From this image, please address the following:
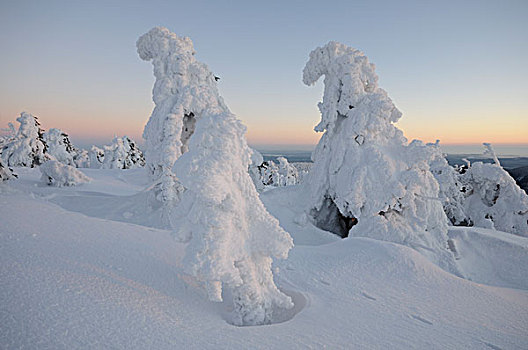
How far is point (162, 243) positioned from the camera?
18.6 ft

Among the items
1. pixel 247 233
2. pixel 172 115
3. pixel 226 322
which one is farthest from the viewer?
pixel 172 115

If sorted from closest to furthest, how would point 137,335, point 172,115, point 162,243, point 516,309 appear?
1. point 137,335
2. point 516,309
3. point 162,243
4. point 172,115

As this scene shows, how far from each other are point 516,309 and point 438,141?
255 inches

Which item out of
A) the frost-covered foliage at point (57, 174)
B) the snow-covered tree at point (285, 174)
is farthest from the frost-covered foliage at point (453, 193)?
the snow-covered tree at point (285, 174)

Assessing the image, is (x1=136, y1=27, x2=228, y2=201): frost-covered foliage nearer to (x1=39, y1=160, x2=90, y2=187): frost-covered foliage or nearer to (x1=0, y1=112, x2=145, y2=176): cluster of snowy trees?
(x1=39, y1=160, x2=90, y2=187): frost-covered foliage

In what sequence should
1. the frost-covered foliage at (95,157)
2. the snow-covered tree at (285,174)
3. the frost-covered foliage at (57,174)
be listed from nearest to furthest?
the frost-covered foliage at (57,174), the frost-covered foliage at (95,157), the snow-covered tree at (285,174)

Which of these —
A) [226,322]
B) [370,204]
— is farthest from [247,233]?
[370,204]

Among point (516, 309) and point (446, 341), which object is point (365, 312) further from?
point (516, 309)

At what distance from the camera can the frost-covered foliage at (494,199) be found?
12.6 meters

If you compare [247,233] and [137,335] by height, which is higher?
[247,233]

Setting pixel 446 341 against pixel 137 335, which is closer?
pixel 137 335

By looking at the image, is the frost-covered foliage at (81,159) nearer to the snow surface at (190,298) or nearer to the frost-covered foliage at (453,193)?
the snow surface at (190,298)

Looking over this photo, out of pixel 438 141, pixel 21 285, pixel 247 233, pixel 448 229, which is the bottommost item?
pixel 448 229

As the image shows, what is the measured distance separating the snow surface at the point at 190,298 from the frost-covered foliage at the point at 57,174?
25.3 feet
